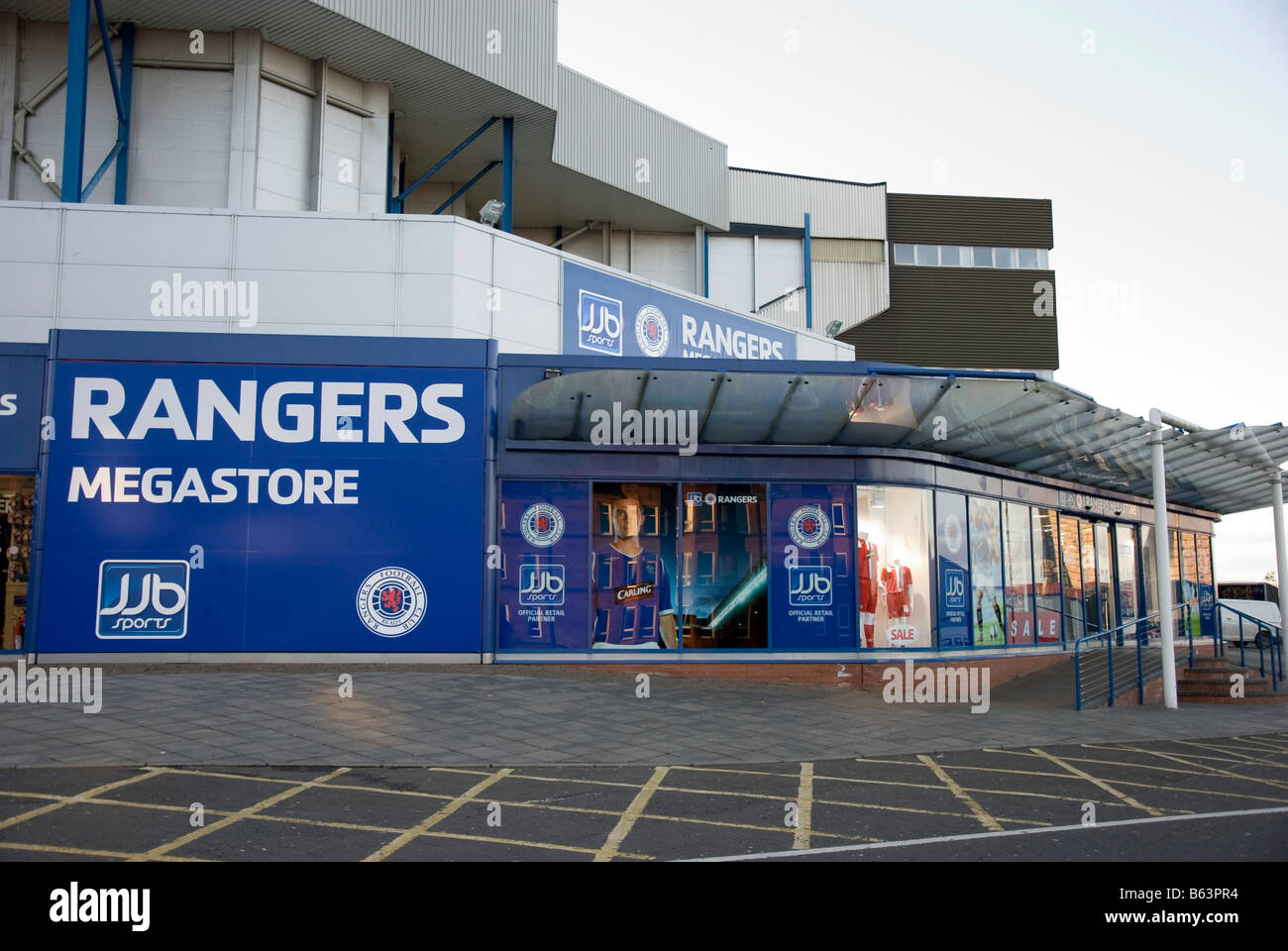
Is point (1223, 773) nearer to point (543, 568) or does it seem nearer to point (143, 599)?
point (543, 568)

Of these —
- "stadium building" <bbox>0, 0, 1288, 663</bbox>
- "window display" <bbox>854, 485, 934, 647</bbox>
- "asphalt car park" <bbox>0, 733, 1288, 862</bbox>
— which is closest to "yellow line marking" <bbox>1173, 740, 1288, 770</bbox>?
"asphalt car park" <bbox>0, 733, 1288, 862</bbox>

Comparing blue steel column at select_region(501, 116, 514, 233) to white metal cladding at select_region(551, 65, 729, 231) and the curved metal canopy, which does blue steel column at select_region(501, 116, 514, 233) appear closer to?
white metal cladding at select_region(551, 65, 729, 231)

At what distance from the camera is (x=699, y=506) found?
14.5 metres

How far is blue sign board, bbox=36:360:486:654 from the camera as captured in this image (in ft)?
43.9

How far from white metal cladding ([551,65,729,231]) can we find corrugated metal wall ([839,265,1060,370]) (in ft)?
Answer: 24.4

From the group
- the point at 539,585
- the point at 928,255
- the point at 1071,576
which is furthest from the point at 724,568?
the point at 928,255

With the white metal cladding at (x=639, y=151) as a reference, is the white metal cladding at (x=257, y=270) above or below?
below

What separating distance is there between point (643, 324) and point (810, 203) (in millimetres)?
13165

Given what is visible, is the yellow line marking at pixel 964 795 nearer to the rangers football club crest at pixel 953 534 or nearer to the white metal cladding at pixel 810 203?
the rangers football club crest at pixel 953 534

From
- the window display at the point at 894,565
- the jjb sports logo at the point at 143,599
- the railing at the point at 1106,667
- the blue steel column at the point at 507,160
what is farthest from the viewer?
the blue steel column at the point at 507,160

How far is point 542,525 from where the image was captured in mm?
14172

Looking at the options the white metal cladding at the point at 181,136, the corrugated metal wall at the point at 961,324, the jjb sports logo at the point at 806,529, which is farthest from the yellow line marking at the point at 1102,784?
the corrugated metal wall at the point at 961,324

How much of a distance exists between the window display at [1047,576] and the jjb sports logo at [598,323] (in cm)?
819

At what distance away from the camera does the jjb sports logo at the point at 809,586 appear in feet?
46.9
